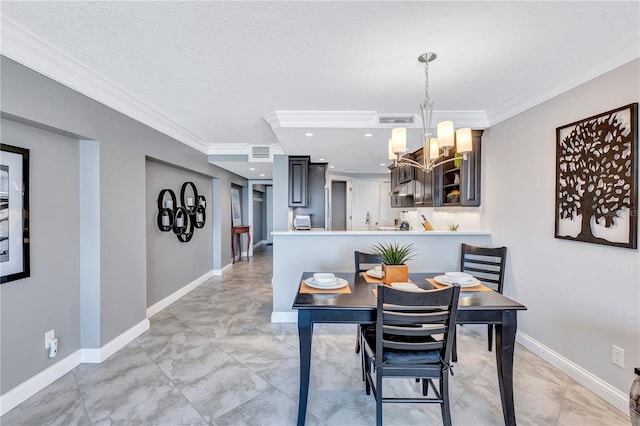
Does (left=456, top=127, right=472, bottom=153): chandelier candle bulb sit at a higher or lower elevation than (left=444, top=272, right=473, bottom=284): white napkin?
higher

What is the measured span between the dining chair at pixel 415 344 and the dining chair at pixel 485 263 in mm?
1447

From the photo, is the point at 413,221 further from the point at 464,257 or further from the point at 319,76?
the point at 319,76

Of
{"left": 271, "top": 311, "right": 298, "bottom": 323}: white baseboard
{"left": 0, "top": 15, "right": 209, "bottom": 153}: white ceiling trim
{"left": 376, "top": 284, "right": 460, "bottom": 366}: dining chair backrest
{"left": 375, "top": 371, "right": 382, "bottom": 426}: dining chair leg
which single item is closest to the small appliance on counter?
{"left": 271, "top": 311, "right": 298, "bottom": 323}: white baseboard

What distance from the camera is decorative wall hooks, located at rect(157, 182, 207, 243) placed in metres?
3.86

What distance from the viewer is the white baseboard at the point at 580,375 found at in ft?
6.35

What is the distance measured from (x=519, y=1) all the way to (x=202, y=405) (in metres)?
3.16

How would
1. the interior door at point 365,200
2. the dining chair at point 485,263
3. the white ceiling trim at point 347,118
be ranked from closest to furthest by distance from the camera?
the dining chair at point 485,263
the white ceiling trim at point 347,118
the interior door at point 365,200

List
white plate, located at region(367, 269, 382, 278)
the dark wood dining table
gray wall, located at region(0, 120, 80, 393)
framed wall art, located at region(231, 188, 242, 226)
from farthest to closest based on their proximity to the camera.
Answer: framed wall art, located at region(231, 188, 242, 226)
white plate, located at region(367, 269, 382, 278)
gray wall, located at region(0, 120, 80, 393)
the dark wood dining table

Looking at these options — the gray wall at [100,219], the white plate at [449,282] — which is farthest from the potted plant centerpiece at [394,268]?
the gray wall at [100,219]

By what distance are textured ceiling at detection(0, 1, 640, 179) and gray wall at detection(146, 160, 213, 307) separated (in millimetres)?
1180

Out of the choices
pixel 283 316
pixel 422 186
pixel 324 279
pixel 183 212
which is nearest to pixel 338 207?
pixel 422 186

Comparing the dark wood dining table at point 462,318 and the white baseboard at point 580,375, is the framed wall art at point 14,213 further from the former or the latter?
the white baseboard at point 580,375

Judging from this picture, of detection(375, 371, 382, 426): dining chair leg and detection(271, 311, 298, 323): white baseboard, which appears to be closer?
detection(375, 371, 382, 426): dining chair leg

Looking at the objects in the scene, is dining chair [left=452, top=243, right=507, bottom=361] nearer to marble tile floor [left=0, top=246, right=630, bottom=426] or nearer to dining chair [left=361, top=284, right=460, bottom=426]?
marble tile floor [left=0, top=246, right=630, bottom=426]
